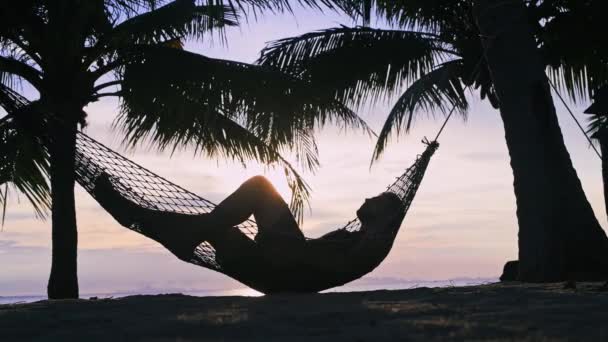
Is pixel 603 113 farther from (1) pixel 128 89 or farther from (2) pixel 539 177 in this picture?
(1) pixel 128 89

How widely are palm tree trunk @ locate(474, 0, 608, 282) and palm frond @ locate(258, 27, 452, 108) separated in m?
2.77

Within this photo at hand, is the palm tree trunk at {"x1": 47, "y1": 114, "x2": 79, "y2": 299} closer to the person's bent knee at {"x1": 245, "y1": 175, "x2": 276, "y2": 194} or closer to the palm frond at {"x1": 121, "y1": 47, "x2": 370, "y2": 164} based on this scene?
the palm frond at {"x1": 121, "y1": 47, "x2": 370, "y2": 164}

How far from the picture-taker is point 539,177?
5.86m

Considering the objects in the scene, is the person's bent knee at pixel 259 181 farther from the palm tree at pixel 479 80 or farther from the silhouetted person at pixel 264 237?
the palm tree at pixel 479 80

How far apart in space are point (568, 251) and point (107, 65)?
4760 mm

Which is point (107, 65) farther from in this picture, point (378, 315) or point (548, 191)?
point (378, 315)

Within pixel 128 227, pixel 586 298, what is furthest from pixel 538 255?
pixel 128 227

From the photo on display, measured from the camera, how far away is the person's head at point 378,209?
443 centimetres

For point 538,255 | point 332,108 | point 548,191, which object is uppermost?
point 332,108

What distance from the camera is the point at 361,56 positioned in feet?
29.2

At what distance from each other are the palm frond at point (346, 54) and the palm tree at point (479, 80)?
12 mm

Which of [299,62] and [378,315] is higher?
[299,62]

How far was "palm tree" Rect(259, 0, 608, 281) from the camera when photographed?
19.3 ft

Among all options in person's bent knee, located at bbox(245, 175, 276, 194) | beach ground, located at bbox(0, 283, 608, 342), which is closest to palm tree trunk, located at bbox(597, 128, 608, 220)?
beach ground, located at bbox(0, 283, 608, 342)
